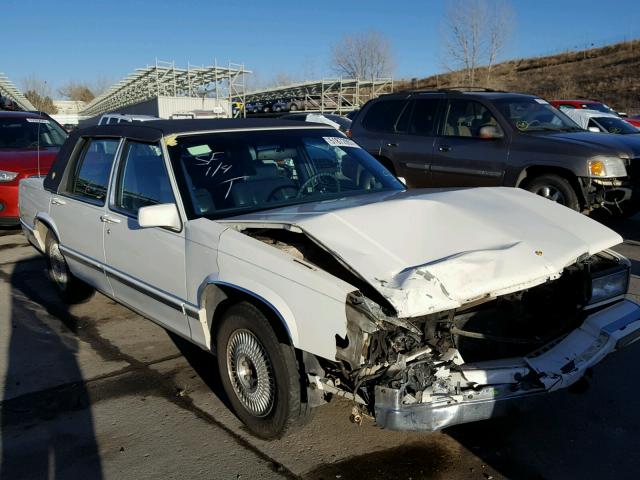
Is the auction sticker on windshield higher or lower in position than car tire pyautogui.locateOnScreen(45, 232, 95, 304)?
higher

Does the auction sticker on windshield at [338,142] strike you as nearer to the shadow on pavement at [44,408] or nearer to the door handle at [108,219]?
the door handle at [108,219]

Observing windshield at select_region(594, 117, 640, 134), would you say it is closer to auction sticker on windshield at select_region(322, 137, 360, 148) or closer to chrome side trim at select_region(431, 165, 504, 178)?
chrome side trim at select_region(431, 165, 504, 178)

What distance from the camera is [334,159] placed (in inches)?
175

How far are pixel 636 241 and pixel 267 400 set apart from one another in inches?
248

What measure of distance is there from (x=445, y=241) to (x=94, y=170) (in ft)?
9.95

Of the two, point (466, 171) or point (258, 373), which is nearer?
point (258, 373)

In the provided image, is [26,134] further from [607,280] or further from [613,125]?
[613,125]

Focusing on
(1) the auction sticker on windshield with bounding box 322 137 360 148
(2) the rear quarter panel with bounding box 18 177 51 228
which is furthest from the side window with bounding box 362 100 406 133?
(2) the rear quarter panel with bounding box 18 177 51 228

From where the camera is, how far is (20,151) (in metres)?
9.22

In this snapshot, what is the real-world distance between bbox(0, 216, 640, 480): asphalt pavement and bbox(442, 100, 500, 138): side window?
4750mm

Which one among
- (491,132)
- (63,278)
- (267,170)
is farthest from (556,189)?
(63,278)

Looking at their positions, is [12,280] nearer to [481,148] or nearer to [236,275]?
[236,275]

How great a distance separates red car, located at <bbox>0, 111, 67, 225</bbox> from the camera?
8.41m

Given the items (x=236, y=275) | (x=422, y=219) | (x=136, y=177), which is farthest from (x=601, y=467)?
(x=136, y=177)
